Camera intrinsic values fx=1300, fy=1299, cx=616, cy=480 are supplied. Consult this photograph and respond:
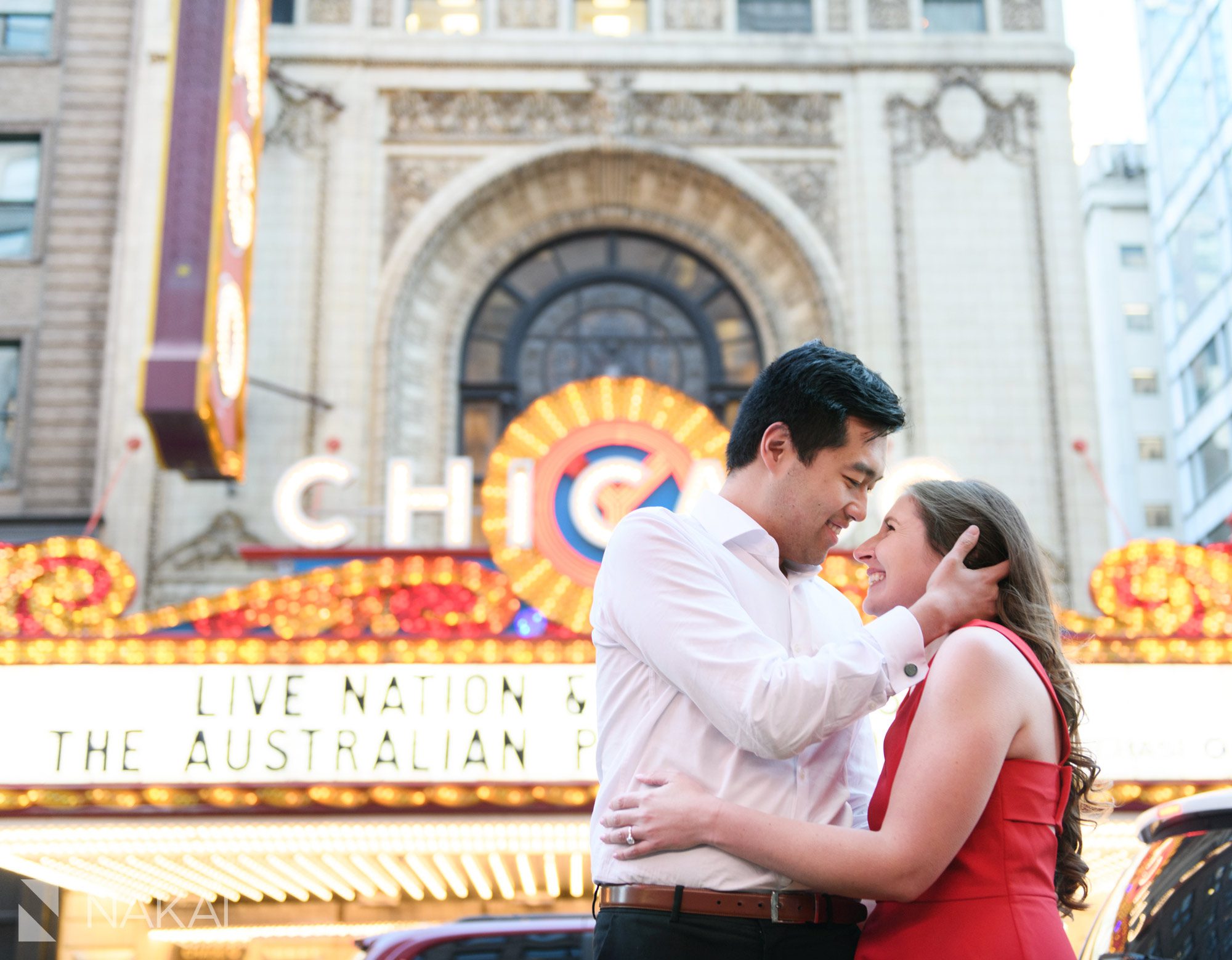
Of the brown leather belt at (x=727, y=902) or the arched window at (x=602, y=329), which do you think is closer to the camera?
the brown leather belt at (x=727, y=902)

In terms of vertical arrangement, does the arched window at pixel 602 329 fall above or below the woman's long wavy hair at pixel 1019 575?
above

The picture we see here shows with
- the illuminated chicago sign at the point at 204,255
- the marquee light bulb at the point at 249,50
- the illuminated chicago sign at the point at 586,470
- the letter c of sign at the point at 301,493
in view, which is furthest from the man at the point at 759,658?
the marquee light bulb at the point at 249,50

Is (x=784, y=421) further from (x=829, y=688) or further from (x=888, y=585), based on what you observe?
(x=829, y=688)

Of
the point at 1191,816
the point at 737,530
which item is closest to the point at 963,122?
the point at 1191,816

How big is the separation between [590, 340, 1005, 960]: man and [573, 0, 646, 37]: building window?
563 inches

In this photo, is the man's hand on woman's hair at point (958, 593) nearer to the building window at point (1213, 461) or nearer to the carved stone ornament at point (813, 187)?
the carved stone ornament at point (813, 187)

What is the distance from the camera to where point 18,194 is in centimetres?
1533

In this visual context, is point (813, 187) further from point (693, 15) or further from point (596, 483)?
point (596, 483)

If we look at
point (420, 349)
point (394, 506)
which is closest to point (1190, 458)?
point (420, 349)

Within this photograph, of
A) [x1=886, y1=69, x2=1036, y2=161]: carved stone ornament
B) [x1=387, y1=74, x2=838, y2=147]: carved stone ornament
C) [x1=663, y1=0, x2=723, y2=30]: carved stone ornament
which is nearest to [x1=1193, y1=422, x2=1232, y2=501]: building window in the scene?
[x1=886, y1=69, x2=1036, y2=161]: carved stone ornament

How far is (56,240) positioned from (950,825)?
14863 mm

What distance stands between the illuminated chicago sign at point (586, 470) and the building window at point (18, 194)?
27.8 ft

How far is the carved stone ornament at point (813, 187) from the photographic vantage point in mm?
15523

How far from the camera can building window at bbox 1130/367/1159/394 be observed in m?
49.8
